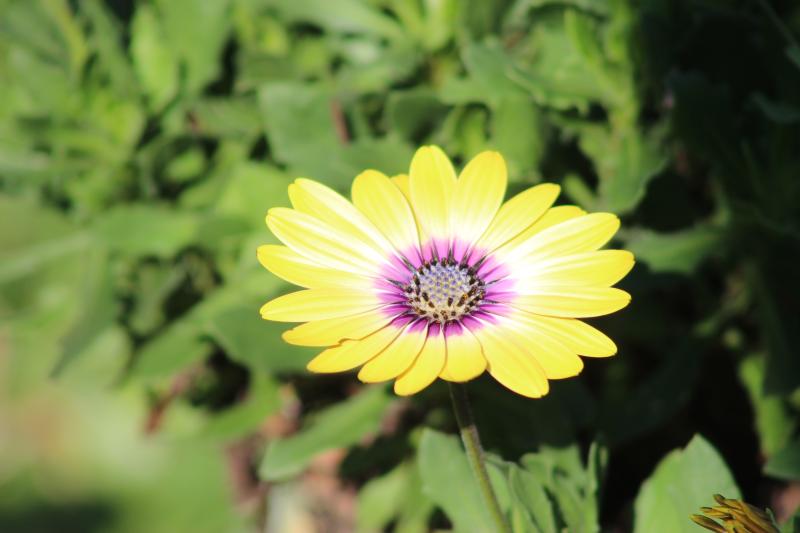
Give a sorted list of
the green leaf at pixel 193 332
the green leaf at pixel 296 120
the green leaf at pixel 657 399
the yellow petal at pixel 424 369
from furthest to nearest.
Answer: the green leaf at pixel 193 332 → the green leaf at pixel 296 120 → the green leaf at pixel 657 399 → the yellow petal at pixel 424 369

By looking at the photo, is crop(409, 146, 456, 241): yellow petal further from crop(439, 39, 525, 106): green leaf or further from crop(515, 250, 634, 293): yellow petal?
crop(439, 39, 525, 106): green leaf

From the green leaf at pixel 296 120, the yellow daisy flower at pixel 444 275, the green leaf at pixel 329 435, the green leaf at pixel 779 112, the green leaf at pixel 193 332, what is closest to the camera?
the yellow daisy flower at pixel 444 275

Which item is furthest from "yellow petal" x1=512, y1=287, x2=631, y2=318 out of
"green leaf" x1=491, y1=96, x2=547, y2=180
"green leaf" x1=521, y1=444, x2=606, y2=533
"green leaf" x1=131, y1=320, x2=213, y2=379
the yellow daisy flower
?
"green leaf" x1=131, y1=320, x2=213, y2=379

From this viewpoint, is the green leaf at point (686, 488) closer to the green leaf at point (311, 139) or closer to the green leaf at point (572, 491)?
the green leaf at point (572, 491)

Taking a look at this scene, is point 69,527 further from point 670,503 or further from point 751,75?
point 751,75

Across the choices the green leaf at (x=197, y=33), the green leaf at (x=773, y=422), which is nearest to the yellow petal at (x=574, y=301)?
the green leaf at (x=773, y=422)

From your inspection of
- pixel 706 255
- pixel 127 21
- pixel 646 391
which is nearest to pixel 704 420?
pixel 646 391

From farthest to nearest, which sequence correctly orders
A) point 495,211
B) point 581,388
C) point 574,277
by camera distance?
point 581,388 → point 495,211 → point 574,277

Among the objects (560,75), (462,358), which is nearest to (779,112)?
(560,75)
